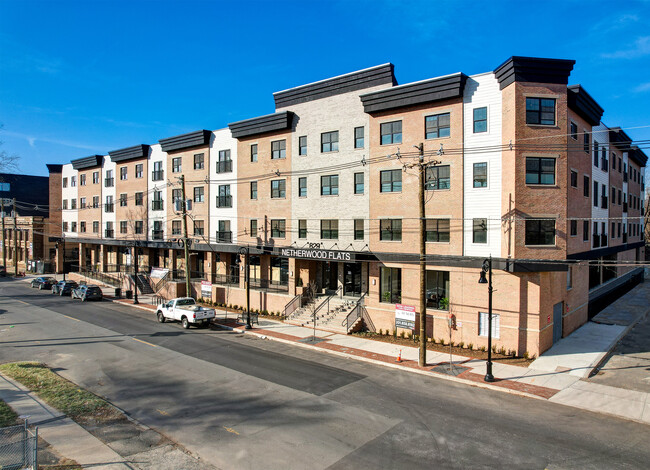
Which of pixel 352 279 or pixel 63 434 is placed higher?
pixel 352 279

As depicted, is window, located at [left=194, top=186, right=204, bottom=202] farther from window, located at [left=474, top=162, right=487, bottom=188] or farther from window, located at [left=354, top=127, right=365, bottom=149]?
window, located at [left=474, top=162, right=487, bottom=188]

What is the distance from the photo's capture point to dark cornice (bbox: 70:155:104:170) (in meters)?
55.2

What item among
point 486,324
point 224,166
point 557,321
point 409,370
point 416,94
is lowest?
point 409,370

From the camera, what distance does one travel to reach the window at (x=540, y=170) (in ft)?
71.9

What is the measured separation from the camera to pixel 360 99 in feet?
92.3

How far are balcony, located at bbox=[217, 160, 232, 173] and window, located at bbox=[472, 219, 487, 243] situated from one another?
23405 millimetres

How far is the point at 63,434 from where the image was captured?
12719 mm

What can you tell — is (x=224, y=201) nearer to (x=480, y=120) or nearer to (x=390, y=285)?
(x=390, y=285)

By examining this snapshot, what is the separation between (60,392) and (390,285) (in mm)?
18851

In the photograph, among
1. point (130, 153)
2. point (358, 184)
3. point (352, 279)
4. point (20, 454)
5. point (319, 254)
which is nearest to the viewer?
point (20, 454)

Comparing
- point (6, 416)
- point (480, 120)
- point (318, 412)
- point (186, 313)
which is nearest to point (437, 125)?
point (480, 120)

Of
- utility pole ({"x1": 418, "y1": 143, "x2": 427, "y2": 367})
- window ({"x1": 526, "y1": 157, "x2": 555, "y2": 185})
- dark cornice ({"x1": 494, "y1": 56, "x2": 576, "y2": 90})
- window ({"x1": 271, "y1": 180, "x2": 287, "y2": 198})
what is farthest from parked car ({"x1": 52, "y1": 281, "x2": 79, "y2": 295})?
dark cornice ({"x1": 494, "y1": 56, "x2": 576, "y2": 90})

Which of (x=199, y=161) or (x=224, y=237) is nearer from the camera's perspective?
(x=224, y=237)

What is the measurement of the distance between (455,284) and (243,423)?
594 inches
